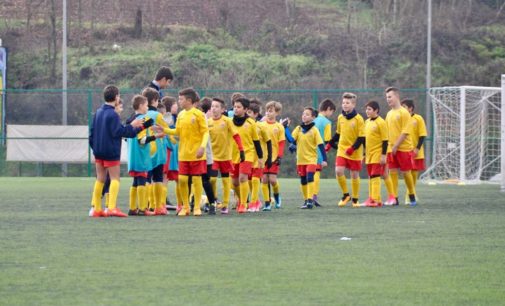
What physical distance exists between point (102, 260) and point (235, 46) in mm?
39645

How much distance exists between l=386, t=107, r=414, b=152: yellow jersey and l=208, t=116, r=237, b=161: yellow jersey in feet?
11.8

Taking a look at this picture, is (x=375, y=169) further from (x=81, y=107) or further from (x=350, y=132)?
(x=81, y=107)

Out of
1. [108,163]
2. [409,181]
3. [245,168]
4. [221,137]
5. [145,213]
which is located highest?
[221,137]

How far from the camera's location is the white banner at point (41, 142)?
34.8 m

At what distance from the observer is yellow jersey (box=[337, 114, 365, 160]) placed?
18.8m

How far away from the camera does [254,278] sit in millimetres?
8797

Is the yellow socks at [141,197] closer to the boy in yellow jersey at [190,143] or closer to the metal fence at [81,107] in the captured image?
the boy in yellow jersey at [190,143]

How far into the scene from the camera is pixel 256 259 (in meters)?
10.0

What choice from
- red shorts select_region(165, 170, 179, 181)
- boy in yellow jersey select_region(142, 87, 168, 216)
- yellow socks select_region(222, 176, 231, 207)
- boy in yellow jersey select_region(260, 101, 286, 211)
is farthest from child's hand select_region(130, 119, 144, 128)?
boy in yellow jersey select_region(260, 101, 286, 211)

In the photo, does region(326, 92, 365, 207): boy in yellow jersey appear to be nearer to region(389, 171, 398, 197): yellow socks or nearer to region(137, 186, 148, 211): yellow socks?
region(389, 171, 398, 197): yellow socks

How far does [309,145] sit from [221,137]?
A: 2.04 metres

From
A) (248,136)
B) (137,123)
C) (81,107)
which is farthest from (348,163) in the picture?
(81,107)

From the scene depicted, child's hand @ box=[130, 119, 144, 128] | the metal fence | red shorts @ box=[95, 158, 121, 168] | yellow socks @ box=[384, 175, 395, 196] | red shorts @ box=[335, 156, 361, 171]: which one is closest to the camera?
child's hand @ box=[130, 119, 144, 128]

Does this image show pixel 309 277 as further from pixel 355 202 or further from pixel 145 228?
pixel 355 202
